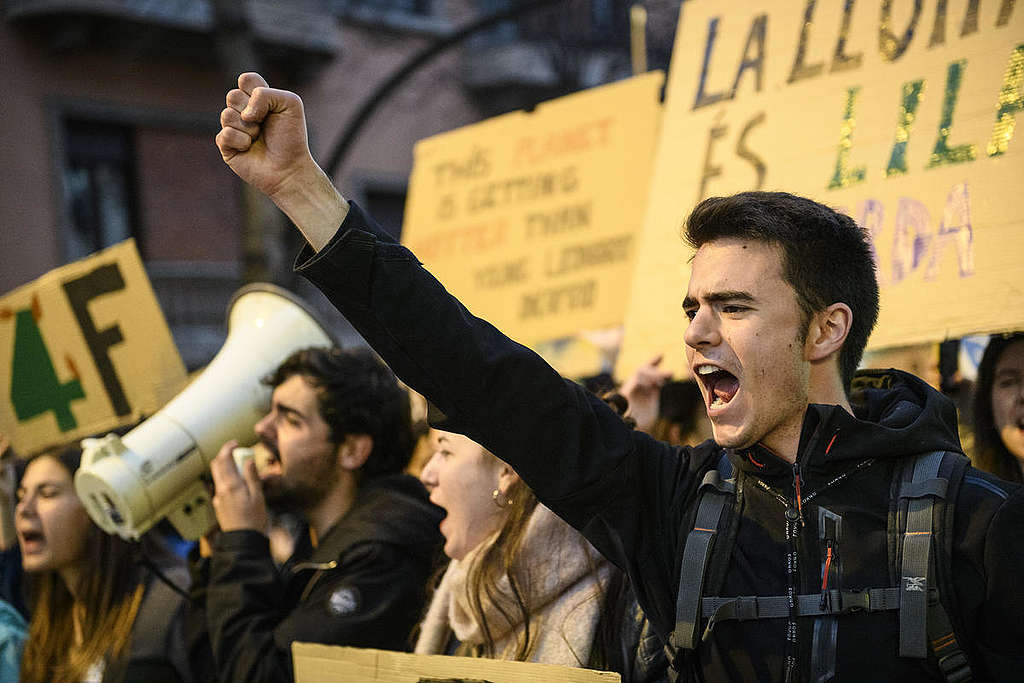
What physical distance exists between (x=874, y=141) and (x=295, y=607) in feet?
5.80

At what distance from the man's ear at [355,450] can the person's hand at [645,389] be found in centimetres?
69

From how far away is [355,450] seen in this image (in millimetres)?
3162

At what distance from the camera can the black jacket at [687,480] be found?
1584mm

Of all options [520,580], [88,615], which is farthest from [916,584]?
[88,615]

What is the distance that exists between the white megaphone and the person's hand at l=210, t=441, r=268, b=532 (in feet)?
0.67

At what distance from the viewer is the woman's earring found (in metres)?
2.40

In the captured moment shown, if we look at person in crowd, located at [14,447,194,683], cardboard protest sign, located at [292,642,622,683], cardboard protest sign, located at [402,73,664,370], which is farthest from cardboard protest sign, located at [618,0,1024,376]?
person in crowd, located at [14,447,194,683]

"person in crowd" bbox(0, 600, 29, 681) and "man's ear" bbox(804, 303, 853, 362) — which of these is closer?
"man's ear" bbox(804, 303, 853, 362)

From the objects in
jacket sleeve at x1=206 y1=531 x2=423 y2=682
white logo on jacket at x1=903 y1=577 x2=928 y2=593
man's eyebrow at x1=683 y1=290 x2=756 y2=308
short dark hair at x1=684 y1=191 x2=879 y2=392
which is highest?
short dark hair at x1=684 y1=191 x2=879 y2=392

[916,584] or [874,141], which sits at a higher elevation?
[874,141]

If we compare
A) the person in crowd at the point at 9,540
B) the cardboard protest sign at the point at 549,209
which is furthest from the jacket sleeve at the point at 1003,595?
the person in crowd at the point at 9,540

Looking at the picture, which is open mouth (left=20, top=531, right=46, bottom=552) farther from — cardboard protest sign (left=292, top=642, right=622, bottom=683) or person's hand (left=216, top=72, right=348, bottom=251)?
person's hand (left=216, top=72, right=348, bottom=251)

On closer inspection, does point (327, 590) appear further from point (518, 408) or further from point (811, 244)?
point (811, 244)

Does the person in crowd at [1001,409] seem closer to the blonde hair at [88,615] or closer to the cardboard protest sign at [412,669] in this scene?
the cardboard protest sign at [412,669]
